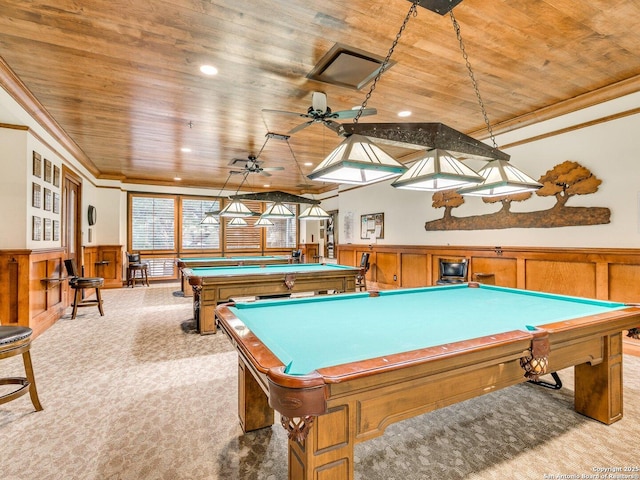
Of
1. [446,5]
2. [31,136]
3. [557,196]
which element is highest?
[446,5]

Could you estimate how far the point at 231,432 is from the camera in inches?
79.7

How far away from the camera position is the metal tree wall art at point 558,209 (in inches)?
145

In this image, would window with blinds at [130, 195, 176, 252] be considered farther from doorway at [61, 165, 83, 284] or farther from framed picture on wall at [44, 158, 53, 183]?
framed picture on wall at [44, 158, 53, 183]

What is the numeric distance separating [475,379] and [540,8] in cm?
257

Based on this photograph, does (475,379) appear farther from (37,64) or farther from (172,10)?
(37,64)

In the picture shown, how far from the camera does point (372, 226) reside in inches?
296

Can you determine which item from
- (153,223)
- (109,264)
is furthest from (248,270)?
(153,223)

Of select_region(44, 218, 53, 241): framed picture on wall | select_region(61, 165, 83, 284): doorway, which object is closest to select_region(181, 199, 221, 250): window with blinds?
select_region(61, 165, 83, 284): doorway

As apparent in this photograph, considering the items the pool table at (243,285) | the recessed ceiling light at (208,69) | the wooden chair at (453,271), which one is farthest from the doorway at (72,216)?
the wooden chair at (453,271)

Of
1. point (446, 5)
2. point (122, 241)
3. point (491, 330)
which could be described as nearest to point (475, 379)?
point (491, 330)

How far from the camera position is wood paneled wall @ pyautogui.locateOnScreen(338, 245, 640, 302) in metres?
3.42

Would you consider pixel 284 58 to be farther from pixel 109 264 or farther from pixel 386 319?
pixel 109 264

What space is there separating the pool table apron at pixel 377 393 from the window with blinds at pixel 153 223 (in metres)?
8.18

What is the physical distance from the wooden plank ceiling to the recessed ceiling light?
0.06 meters
